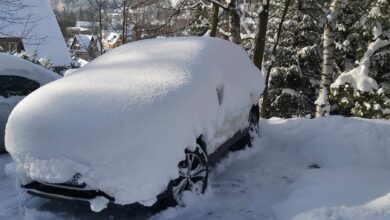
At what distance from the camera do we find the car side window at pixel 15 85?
709cm

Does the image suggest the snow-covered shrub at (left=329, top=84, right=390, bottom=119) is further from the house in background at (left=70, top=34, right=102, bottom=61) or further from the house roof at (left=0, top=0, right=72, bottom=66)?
the house in background at (left=70, top=34, right=102, bottom=61)

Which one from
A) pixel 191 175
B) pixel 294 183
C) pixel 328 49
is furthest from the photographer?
pixel 328 49

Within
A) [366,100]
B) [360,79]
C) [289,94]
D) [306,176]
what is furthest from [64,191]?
[289,94]

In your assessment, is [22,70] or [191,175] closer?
[191,175]

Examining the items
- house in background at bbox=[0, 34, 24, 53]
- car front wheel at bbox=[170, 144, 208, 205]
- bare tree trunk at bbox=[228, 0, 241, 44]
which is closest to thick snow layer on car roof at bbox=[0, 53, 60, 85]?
car front wheel at bbox=[170, 144, 208, 205]

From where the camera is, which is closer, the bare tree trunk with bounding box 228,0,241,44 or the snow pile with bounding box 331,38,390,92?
the bare tree trunk with bounding box 228,0,241,44

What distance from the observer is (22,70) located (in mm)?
7230

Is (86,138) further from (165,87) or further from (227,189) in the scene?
(227,189)

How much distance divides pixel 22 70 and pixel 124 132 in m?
3.73

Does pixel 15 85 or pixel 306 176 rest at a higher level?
pixel 15 85

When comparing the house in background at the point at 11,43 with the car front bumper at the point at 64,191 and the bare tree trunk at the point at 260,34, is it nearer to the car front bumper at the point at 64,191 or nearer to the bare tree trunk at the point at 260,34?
the bare tree trunk at the point at 260,34

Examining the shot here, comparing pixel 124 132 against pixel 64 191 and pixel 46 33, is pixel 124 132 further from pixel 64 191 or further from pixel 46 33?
pixel 46 33

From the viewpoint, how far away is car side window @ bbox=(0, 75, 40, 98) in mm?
7094

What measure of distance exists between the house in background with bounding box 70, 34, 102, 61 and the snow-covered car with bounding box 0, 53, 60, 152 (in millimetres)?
38163
